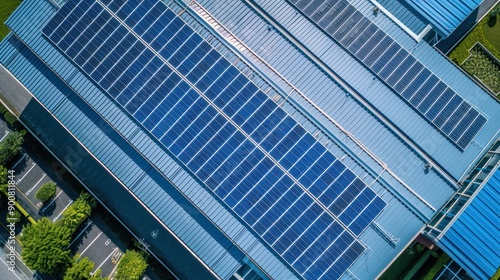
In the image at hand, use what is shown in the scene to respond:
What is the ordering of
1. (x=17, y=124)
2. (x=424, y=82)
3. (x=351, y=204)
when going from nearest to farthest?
1. (x=351, y=204)
2. (x=424, y=82)
3. (x=17, y=124)

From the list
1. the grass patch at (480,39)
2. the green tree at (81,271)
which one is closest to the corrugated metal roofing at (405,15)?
the grass patch at (480,39)

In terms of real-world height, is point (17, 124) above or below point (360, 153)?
below

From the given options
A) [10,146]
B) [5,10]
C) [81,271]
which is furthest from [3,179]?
[5,10]

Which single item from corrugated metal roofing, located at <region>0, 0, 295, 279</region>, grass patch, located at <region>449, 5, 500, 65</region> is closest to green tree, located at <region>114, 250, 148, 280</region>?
corrugated metal roofing, located at <region>0, 0, 295, 279</region>

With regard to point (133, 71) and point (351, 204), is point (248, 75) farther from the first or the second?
point (351, 204)

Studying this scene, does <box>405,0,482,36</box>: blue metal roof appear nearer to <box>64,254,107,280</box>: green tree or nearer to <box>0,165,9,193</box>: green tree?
<box>64,254,107,280</box>: green tree

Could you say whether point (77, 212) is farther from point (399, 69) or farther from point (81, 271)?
point (399, 69)

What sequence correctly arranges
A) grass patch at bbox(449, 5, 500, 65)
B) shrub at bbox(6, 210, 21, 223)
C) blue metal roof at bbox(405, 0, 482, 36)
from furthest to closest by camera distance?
1. grass patch at bbox(449, 5, 500, 65)
2. shrub at bbox(6, 210, 21, 223)
3. blue metal roof at bbox(405, 0, 482, 36)

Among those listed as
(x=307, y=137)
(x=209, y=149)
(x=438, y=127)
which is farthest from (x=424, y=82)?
(x=209, y=149)
